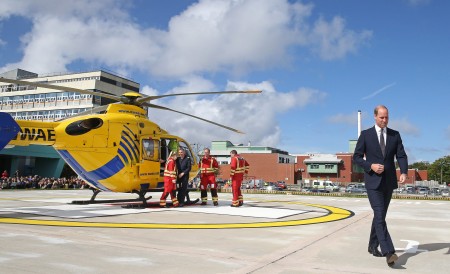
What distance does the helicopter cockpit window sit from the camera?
13.5 metres

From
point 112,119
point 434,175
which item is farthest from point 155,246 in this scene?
point 434,175

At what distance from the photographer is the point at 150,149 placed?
1373 cm

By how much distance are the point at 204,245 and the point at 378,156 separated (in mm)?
3159

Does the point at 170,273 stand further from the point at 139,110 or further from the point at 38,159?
the point at 38,159

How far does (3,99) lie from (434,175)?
403ft

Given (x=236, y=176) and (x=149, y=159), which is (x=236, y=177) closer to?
(x=236, y=176)

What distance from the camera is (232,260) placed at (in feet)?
18.1

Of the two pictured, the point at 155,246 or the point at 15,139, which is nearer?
the point at 155,246

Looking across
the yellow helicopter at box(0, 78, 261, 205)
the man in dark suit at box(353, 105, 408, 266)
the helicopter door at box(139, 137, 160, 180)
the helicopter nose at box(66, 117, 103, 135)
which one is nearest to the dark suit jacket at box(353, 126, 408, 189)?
the man in dark suit at box(353, 105, 408, 266)

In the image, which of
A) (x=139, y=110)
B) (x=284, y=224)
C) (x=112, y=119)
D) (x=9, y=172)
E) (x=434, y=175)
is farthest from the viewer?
(x=434, y=175)

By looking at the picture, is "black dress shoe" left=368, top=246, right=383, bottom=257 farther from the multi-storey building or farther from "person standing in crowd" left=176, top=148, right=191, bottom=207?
the multi-storey building

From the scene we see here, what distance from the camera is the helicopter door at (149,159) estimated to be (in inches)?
529

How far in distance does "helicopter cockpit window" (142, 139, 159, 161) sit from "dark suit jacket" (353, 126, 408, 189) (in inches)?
344

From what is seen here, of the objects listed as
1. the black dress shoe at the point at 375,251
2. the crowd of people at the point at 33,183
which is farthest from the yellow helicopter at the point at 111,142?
the crowd of people at the point at 33,183
